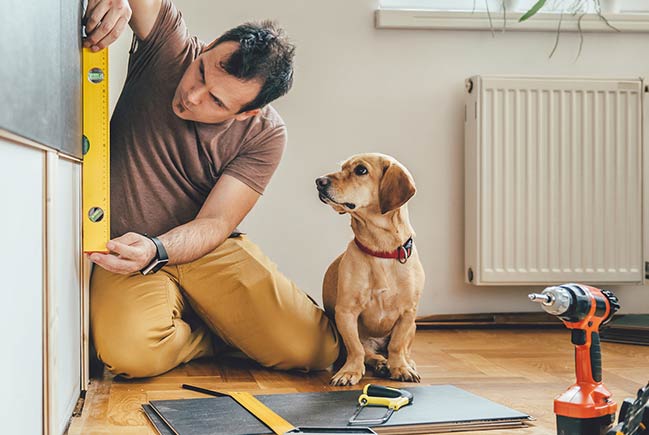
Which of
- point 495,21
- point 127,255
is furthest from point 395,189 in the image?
point 495,21

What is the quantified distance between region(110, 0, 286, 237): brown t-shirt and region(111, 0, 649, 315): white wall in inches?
27.8

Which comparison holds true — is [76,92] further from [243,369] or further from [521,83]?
[521,83]

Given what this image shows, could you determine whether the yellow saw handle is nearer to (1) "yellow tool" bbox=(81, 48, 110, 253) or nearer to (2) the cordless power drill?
(2) the cordless power drill

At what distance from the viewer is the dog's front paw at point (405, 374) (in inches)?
78.0

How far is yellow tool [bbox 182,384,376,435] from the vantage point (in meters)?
1.44

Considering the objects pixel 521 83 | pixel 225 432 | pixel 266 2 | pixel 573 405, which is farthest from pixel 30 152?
pixel 521 83

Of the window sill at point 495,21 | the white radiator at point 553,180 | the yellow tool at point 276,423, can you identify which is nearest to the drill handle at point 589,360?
the yellow tool at point 276,423

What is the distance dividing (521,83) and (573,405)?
1811mm

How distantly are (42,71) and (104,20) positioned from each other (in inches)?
24.4

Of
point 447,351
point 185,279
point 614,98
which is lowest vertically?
point 447,351

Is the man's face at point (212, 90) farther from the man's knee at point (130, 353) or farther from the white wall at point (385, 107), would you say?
the white wall at point (385, 107)

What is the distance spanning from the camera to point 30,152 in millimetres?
1043

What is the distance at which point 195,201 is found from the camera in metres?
2.15

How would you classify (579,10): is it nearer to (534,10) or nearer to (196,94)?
(534,10)
